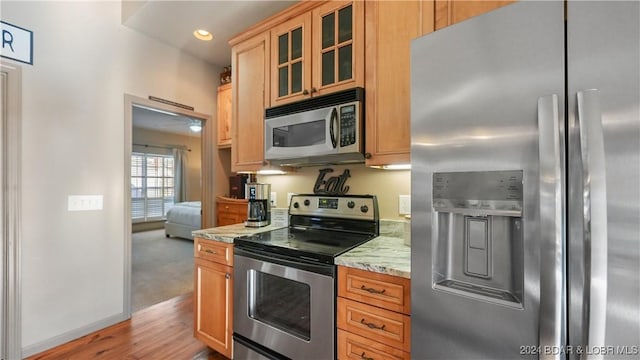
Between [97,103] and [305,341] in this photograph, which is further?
[97,103]

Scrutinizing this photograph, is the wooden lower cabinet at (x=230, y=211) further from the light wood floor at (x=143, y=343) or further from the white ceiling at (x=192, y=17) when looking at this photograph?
the white ceiling at (x=192, y=17)

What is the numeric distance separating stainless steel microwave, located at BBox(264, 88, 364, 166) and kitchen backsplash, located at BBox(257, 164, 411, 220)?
9.3 inches

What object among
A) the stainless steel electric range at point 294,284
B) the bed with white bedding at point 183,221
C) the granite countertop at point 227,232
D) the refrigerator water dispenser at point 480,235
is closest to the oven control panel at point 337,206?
the stainless steel electric range at point 294,284

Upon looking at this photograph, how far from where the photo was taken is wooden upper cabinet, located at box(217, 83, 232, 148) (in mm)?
3336

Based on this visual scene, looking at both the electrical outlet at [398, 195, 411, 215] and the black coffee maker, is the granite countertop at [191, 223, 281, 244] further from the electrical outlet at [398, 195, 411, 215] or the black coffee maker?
the electrical outlet at [398, 195, 411, 215]

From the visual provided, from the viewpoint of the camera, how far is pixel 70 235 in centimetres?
226

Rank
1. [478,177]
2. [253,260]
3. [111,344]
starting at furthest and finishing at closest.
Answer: [111,344] → [253,260] → [478,177]

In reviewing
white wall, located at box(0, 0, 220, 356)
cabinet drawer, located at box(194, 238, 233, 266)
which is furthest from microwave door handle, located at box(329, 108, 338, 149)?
white wall, located at box(0, 0, 220, 356)

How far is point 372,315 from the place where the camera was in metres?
1.31

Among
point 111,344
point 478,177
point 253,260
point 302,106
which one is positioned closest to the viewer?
point 478,177

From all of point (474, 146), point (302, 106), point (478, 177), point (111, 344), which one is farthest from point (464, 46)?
point (111, 344)

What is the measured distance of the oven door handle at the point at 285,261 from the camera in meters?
1.43

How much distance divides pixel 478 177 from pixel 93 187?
291 centimetres

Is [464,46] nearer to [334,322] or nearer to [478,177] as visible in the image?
[478,177]
